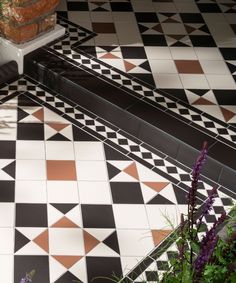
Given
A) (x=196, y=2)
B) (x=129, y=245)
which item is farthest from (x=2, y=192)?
(x=196, y=2)

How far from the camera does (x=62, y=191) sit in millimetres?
5453

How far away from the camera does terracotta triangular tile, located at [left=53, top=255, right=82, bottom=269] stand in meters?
4.82

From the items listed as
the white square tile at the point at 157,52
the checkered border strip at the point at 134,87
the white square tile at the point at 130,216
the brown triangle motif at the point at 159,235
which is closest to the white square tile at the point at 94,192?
the white square tile at the point at 130,216

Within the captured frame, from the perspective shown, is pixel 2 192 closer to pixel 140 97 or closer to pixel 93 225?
pixel 93 225

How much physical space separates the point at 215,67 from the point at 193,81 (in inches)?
15.0

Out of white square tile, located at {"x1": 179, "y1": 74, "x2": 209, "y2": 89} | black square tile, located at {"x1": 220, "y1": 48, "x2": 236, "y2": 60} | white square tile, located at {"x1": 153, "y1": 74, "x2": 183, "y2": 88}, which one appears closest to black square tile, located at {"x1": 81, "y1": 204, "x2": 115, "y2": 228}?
white square tile, located at {"x1": 153, "y1": 74, "x2": 183, "y2": 88}

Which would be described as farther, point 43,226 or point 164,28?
point 164,28

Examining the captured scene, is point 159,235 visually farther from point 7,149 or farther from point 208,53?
point 208,53

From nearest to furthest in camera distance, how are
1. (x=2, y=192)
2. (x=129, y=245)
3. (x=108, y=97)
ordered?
(x=129, y=245) → (x=2, y=192) → (x=108, y=97)

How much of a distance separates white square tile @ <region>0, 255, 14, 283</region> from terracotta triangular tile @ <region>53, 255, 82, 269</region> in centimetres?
31

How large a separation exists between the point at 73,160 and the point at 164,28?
8.05 feet

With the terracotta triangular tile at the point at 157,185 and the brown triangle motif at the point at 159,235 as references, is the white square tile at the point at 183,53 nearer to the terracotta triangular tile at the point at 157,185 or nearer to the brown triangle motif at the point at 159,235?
the terracotta triangular tile at the point at 157,185

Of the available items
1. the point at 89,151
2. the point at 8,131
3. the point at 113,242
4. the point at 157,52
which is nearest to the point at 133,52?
the point at 157,52

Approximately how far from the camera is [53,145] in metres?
5.95
